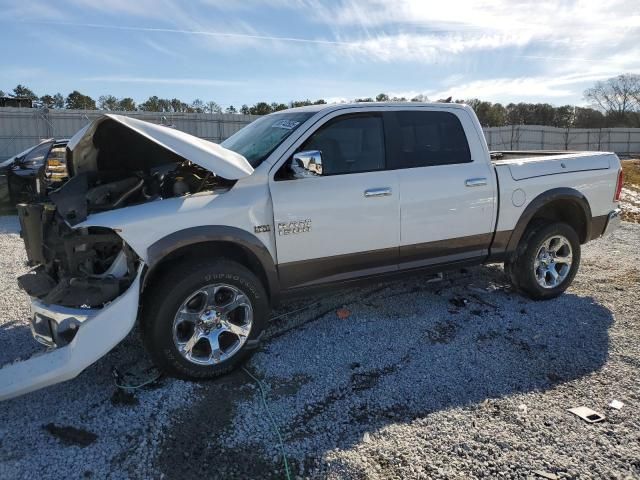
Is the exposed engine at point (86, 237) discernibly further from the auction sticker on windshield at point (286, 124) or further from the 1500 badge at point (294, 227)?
the auction sticker on windshield at point (286, 124)

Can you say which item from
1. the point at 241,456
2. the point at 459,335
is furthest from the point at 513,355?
the point at 241,456

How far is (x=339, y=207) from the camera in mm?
3982

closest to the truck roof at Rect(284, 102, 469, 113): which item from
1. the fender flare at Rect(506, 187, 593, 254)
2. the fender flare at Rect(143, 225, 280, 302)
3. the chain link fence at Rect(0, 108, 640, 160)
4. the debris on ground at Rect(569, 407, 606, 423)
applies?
the fender flare at Rect(506, 187, 593, 254)

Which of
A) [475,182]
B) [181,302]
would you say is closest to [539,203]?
[475,182]

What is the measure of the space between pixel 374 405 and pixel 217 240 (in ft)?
5.31

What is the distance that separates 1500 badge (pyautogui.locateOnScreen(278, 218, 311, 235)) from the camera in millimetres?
3820

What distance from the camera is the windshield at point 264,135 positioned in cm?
402

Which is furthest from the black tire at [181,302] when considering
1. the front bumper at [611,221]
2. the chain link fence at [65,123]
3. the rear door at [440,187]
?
the chain link fence at [65,123]

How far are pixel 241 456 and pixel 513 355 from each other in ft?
7.95

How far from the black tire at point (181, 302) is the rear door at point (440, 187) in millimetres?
1492

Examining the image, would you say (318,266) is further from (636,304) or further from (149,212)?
(636,304)

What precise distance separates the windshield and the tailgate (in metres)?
2.23

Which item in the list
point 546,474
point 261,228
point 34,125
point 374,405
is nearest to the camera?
point 546,474

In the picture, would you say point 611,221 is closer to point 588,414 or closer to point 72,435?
point 588,414
